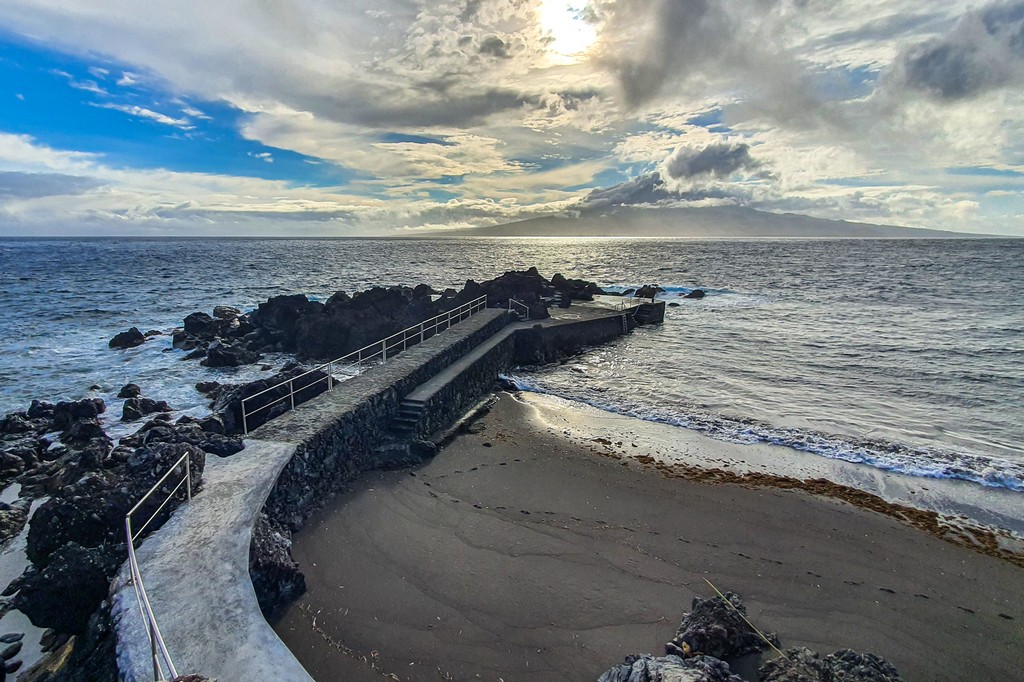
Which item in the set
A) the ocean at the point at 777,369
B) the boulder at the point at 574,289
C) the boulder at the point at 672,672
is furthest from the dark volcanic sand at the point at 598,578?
the boulder at the point at 574,289

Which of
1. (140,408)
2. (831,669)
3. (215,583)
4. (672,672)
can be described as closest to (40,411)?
(140,408)

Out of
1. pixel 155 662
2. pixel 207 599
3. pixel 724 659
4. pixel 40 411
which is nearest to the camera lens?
pixel 155 662

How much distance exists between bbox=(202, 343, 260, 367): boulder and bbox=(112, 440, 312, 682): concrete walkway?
517 inches

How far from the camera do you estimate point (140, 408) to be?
13.2m

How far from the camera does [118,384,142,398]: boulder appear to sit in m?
14.5

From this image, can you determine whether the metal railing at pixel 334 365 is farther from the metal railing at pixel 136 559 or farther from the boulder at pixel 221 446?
the metal railing at pixel 136 559

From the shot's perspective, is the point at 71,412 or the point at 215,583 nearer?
the point at 215,583

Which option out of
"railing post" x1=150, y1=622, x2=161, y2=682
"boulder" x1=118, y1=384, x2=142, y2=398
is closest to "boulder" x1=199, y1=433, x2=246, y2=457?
"railing post" x1=150, y1=622, x2=161, y2=682

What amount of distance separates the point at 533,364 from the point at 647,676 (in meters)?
14.3

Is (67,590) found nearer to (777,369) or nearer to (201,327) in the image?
(777,369)

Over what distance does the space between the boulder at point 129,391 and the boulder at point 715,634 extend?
15.5 m

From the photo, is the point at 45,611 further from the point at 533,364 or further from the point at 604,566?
the point at 533,364

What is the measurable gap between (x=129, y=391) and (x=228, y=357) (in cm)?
376

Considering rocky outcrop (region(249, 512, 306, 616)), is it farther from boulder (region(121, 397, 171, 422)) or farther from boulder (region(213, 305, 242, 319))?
boulder (region(213, 305, 242, 319))
